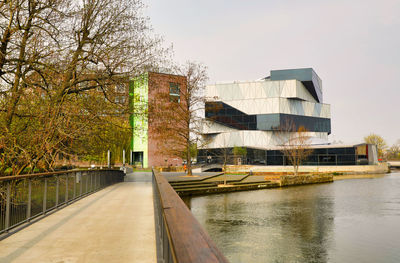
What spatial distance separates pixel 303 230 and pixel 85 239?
29.3ft

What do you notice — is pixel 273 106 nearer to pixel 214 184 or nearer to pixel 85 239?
pixel 214 184

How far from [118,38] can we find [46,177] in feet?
21.9

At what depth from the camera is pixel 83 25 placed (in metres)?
13.1

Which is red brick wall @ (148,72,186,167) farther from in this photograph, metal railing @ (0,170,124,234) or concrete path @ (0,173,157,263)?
concrete path @ (0,173,157,263)

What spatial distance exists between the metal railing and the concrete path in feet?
1.13

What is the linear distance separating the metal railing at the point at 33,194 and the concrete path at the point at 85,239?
1.13 ft

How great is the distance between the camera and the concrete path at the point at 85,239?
5215 mm

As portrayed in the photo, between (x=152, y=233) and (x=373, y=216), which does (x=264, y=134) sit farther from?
(x=152, y=233)

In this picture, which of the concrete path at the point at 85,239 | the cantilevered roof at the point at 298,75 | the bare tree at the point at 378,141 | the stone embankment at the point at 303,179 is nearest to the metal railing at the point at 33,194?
the concrete path at the point at 85,239

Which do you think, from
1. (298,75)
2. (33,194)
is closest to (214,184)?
(33,194)

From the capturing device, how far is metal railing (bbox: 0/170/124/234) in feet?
23.2

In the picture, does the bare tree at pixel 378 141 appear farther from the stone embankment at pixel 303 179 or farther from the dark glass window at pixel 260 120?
the stone embankment at pixel 303 179

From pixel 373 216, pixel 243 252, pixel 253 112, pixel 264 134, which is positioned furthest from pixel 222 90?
pixel 243 252

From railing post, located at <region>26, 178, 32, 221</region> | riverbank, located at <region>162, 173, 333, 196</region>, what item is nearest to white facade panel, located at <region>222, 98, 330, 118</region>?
riverbank, located at <region>162, 173, 333, 196</region>
